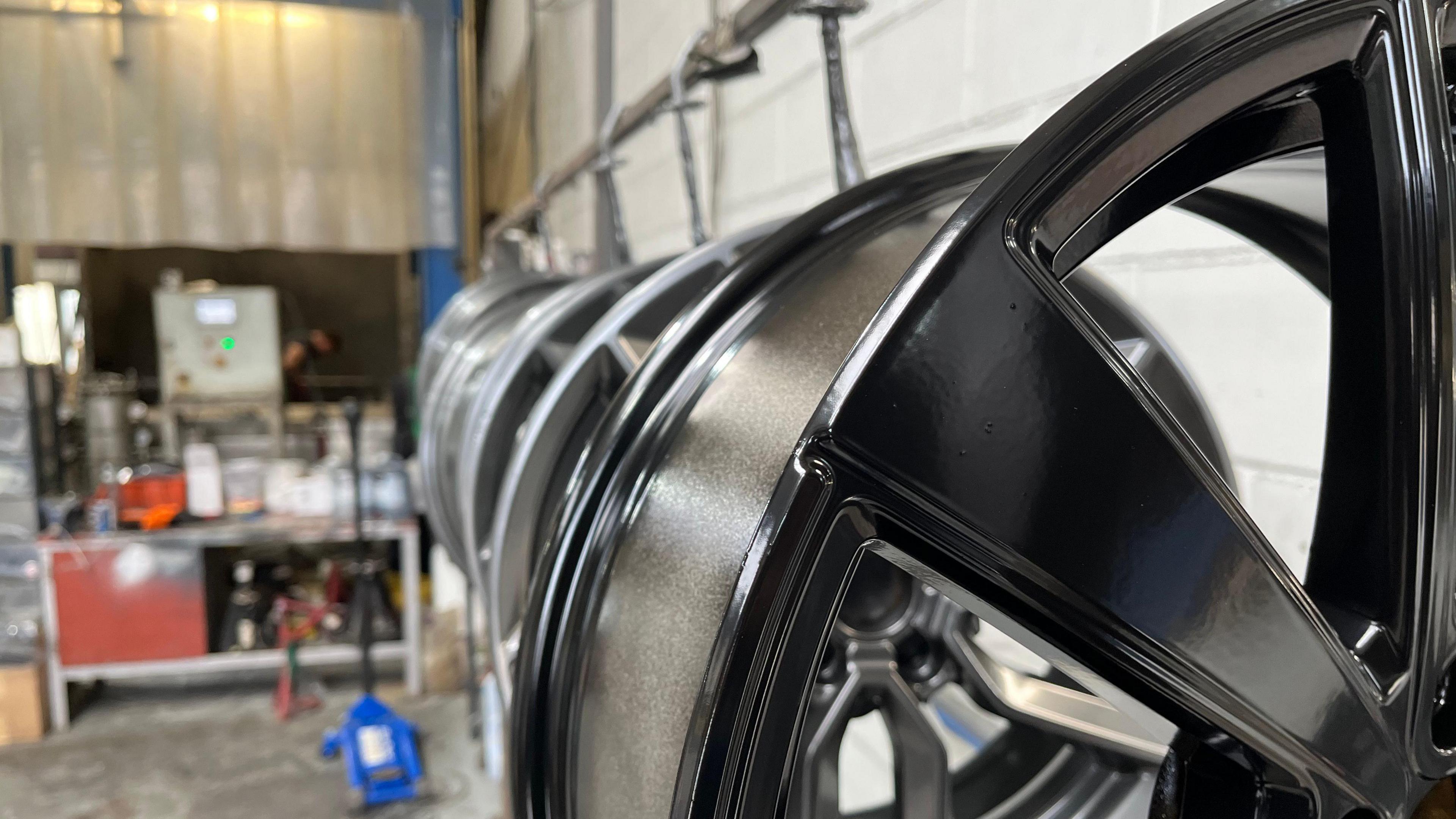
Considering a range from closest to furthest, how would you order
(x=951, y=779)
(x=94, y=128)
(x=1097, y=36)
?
(x=951, y=779), (x=1097, y=36), (x=94, y=128)

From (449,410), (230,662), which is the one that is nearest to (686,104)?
(449,410)

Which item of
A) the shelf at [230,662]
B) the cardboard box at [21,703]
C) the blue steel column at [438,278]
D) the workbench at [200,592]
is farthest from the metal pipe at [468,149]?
the cardboard box at [21,703]

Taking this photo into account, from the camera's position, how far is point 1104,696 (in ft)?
0.83

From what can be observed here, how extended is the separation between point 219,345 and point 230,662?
3.91ft

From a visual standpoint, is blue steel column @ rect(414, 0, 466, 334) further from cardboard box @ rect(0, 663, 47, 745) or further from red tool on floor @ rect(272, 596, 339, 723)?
cardboard box @ rect(0, 663, 47, 745)

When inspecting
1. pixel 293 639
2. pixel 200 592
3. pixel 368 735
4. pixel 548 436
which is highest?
pixel 548 436

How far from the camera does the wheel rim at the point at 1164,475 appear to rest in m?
0.21

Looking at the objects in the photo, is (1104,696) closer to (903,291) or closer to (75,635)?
(903,291)

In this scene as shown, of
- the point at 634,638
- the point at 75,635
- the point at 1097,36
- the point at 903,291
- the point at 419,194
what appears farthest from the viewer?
the point at 419,194

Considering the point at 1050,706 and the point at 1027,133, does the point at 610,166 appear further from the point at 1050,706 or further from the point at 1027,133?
the point at 1050,706

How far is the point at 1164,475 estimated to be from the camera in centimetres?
23

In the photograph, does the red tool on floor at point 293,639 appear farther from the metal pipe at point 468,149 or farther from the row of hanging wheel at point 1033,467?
the row of hanging wheel at point 1033,467

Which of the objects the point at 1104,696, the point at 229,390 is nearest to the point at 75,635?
the point at 229,390

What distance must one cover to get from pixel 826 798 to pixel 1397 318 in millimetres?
297
